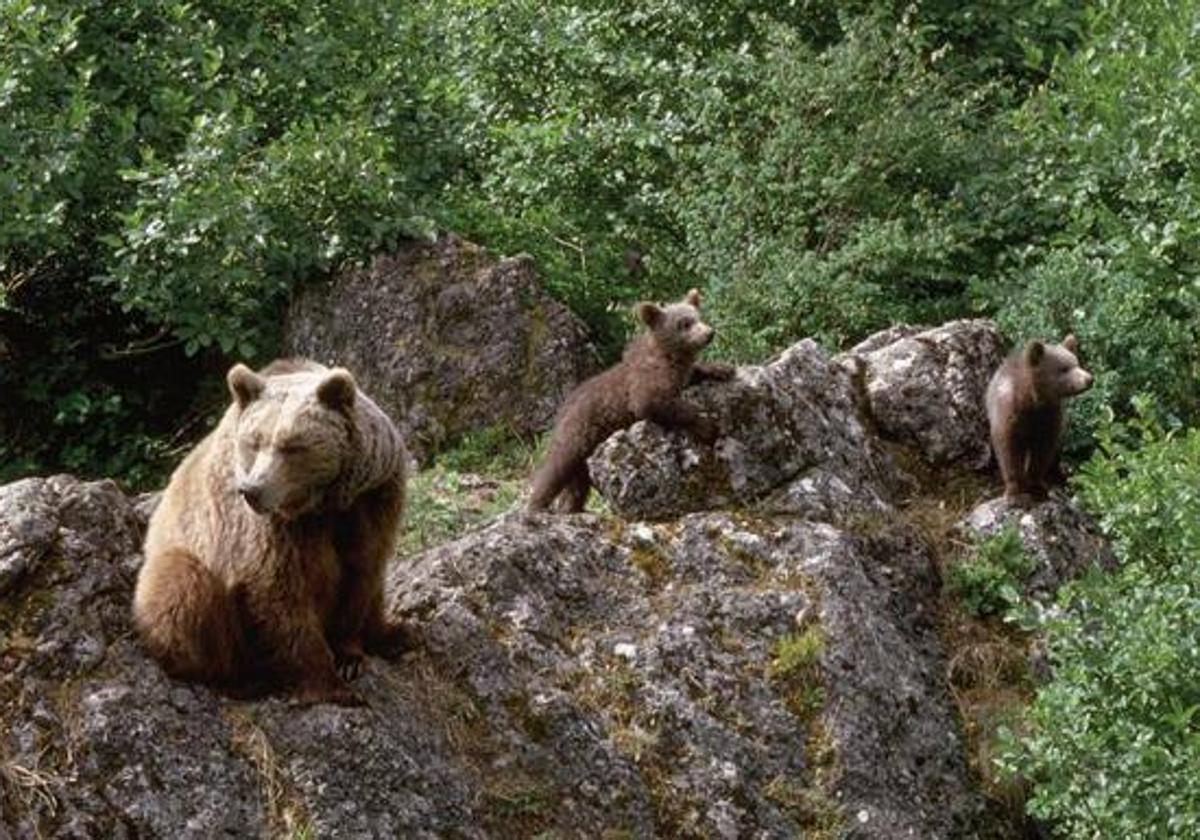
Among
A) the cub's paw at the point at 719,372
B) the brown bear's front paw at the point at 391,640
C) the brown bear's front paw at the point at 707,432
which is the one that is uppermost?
the brown bear's front paw at the point at 391,640

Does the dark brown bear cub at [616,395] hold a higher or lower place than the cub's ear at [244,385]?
lower

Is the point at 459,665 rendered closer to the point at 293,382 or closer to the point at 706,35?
the point at 293,382

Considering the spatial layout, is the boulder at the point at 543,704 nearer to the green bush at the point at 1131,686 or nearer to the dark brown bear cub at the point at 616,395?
the green bush at the point at 1131,686

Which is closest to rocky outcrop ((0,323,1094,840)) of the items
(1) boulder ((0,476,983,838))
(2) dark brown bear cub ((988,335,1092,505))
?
(1) boulder ((0,476,983,838))

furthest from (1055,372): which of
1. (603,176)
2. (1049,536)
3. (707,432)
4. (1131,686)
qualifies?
(603,176)

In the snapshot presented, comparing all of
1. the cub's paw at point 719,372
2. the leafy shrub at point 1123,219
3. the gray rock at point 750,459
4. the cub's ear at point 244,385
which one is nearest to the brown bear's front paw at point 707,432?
the gray rock at point 750,459

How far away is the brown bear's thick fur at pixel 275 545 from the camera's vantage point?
673 cm

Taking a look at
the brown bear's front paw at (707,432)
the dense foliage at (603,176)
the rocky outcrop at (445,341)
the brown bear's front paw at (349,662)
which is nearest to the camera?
the brown bear's front paw at (349,662)

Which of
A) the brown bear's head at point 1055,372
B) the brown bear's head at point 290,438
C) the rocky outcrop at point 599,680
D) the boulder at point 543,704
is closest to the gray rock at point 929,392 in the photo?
the brown bear's head at point 1055,372

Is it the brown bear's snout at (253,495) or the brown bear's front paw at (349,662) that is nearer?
the brown bear's snout at (253,495)

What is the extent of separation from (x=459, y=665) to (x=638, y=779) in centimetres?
79

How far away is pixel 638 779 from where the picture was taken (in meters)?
7.48

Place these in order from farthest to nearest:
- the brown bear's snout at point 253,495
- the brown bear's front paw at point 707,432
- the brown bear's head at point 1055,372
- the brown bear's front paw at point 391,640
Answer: the brown bear's head at point 1055,372 → the brown bear's front paw at point 707,432 → the brown bear's front paw at point 391,640 → the brown bear's snout at point 253,495

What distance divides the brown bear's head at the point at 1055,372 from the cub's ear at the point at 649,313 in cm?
192
